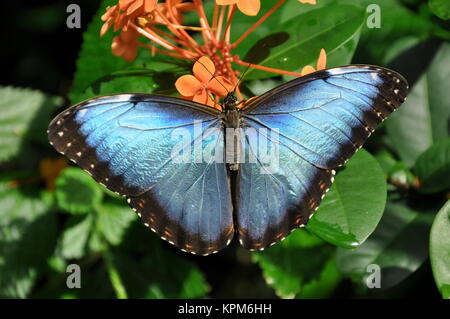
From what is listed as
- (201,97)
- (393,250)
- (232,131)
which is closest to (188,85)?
(201,97)

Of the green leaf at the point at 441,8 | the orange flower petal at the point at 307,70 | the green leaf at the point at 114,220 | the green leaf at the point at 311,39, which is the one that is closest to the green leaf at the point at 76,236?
the green leaf at the point at 114,220

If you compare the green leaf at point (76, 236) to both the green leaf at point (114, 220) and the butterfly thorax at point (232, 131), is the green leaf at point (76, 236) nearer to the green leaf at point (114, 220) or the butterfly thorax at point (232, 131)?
the green leaf at point (114, 220)

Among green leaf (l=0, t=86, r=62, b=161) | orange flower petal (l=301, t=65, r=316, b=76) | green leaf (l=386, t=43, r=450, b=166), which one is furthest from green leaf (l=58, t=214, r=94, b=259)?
green leaf (l=386, t=43, r=450, b=166)

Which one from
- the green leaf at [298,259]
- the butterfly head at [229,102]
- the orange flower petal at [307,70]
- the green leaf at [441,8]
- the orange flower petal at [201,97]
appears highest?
the green leaf at [441,8]

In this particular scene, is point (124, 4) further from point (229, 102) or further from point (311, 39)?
point (311, 39)

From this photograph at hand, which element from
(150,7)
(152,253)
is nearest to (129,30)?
(150,7)

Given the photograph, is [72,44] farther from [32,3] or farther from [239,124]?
[239,124]
